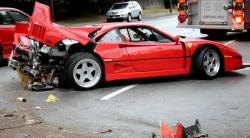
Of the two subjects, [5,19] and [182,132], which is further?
[5,19]

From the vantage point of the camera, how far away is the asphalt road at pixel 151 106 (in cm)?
707

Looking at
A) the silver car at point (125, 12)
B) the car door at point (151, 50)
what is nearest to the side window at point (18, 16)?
the car door at point (151, 50)

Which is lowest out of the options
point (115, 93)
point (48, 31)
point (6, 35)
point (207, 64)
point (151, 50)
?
point (115, 93)

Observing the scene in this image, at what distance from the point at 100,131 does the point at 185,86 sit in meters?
3.76

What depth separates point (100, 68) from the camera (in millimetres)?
9977

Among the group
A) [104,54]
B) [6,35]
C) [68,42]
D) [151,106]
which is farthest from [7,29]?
[151,106]

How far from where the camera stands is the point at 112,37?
1031 centimetres

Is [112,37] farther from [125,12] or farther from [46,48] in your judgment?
[125,12]

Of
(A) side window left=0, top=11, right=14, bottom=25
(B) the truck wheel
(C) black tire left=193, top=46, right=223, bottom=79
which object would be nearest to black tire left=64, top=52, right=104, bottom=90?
(C) black tire left=193, top=46, right=223, bottom=79

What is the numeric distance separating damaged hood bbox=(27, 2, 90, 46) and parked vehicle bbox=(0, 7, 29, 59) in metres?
3.47

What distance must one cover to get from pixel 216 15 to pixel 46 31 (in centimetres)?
939

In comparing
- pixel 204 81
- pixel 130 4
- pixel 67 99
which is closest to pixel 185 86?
pixel 204 81

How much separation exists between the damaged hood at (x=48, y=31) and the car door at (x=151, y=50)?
881 millimetres

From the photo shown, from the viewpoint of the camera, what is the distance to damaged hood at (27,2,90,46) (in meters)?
9.88
